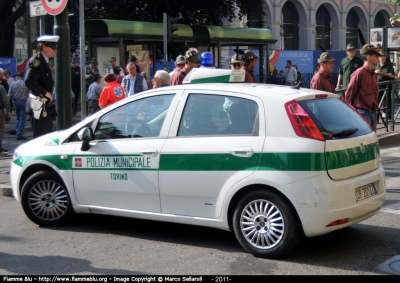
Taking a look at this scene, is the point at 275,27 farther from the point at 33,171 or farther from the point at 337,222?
the point at 337,222

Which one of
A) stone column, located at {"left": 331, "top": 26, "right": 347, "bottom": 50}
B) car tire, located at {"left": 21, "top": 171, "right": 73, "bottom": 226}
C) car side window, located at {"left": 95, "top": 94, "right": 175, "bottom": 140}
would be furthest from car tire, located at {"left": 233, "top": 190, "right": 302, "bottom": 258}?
stone column, located at {"left": 331, "top": 26, "right": 347, "bottom": 50}

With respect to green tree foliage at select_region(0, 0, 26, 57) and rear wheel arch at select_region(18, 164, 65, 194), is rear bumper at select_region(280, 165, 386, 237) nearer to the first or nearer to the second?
rear wheel arch at select_region(18, 164, 65, 194)

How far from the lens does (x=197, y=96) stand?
6434 mm

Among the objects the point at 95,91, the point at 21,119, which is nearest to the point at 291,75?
the point at 95,91

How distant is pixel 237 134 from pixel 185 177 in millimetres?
638

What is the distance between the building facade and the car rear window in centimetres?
4638

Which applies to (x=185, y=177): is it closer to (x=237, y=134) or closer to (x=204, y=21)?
(x=237, y=134)

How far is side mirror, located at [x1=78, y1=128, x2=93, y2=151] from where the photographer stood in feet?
22.3

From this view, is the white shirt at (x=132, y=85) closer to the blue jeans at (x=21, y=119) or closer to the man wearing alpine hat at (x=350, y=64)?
the blue jeans at (x=21, y=119)

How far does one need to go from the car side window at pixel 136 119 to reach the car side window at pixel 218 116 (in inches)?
10.5

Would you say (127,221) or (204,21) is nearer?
(127,221)

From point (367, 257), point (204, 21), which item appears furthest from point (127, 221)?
point (204, 21)

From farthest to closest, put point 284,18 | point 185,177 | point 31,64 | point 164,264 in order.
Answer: point 284,18, point 31,64, point 185,177, point 164,264

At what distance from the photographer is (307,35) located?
5750 cm
